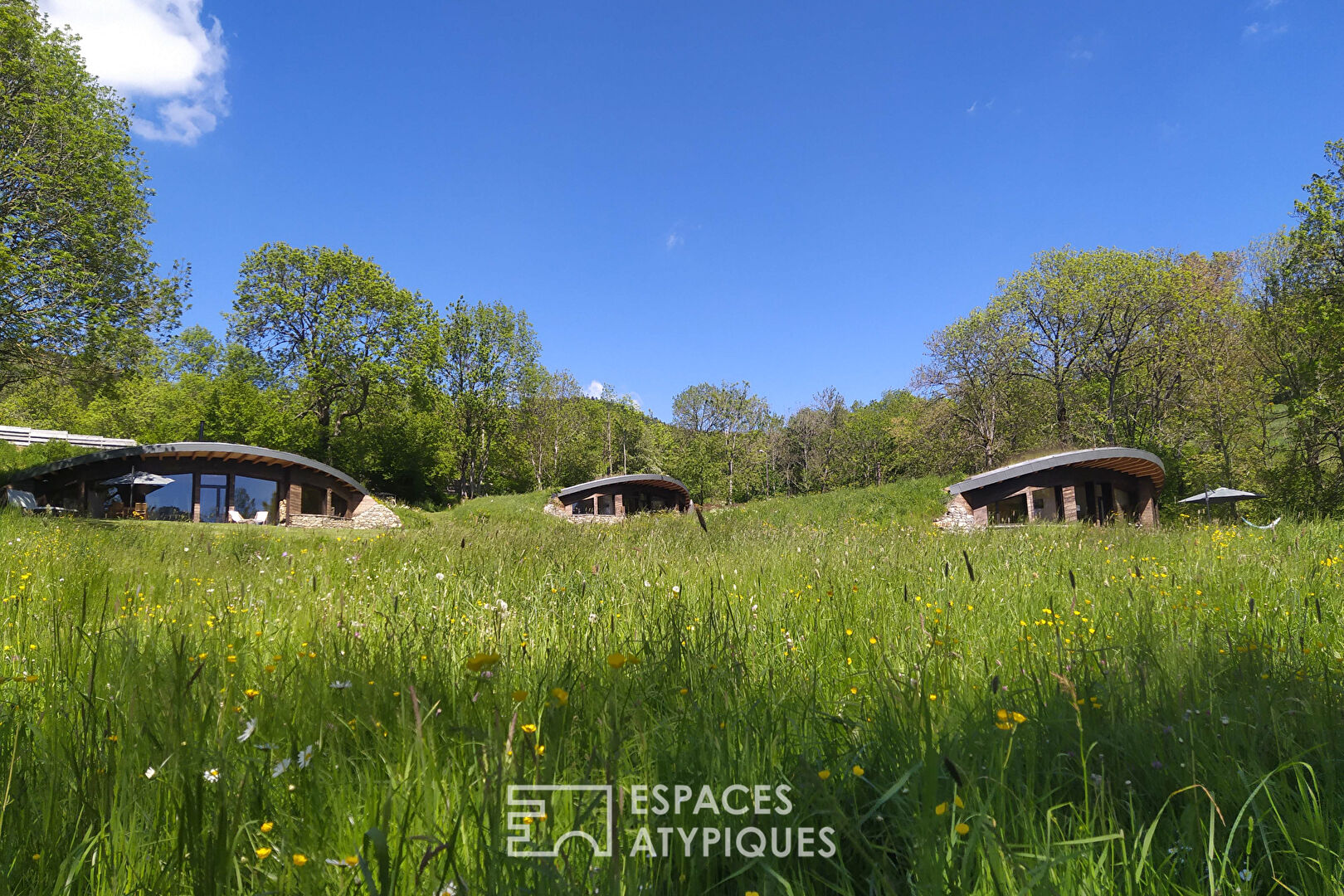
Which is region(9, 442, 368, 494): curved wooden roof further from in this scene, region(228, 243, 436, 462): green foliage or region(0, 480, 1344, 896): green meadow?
region(0, 480, 1344, 896): green meadow

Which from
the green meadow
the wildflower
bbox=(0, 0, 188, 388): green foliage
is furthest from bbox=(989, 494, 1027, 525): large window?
bbox=(0, 0, 188, 388): green foliage

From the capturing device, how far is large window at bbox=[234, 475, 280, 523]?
30.3m

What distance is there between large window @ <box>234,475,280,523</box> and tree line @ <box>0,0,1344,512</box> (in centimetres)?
682

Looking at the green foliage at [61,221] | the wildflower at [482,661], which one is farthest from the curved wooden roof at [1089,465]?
the green foliage at [61,221]

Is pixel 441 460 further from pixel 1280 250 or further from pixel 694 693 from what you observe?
pixel 1280 250

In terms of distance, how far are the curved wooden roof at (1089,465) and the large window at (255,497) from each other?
102ft

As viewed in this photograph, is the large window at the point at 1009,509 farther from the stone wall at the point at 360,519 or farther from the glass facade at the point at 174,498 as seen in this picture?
the glass facade at the point at 174,498

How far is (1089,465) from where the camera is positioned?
983 inches

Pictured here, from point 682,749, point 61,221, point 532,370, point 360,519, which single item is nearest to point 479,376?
point 532,370

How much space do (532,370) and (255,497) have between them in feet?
81.2

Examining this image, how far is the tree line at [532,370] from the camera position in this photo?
18234 mm

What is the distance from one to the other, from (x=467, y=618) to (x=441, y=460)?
137 feet

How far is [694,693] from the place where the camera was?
2273 millimetres

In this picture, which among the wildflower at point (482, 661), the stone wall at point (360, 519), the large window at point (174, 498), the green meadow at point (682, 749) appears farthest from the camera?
the stone wall at point (360, 519)
